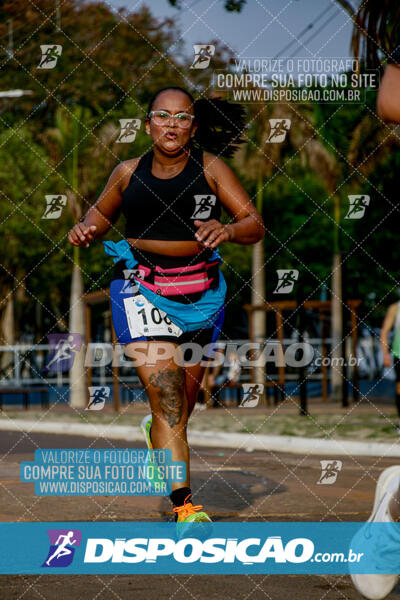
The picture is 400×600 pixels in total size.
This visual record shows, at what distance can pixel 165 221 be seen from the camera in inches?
202

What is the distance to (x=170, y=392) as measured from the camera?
17.6 feet

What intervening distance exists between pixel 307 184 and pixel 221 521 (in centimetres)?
3064

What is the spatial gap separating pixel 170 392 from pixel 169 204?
0.93 meters

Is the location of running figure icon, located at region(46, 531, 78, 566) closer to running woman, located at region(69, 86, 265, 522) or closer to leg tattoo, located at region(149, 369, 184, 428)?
running woman, located at region(69, 86, 265, 522)

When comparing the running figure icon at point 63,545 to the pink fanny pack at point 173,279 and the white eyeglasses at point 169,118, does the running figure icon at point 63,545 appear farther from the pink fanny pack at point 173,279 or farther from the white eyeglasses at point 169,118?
the white eyeglasses at point 169,118

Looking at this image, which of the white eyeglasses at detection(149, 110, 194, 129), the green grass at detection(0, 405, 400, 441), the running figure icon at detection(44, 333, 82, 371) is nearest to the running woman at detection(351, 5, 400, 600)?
the white eyeglasses at detection(149, 110, 194, 129)

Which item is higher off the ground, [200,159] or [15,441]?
[200,159]

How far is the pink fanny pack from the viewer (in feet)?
17.2

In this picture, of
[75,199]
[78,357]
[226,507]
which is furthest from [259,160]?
[226,507]

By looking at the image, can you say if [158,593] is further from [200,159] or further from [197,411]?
[197,411]

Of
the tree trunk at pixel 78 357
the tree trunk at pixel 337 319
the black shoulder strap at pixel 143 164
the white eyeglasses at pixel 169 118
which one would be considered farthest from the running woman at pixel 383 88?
the tree trunk at pixel 78 357

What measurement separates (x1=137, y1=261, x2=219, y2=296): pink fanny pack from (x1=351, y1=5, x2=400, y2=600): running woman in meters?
1.62

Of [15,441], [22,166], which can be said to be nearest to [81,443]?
[15,441]

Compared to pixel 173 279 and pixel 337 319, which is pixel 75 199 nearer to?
pixel 337 319
